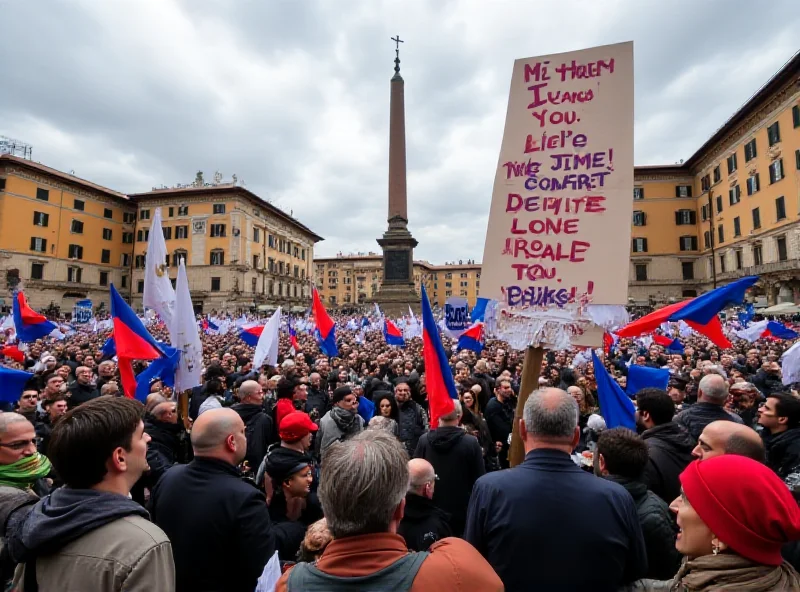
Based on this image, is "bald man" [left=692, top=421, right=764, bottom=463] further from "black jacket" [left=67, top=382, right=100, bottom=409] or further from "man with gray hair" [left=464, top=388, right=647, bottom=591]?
"black jacket" [left=67, top=382, right=100, bottom=409]

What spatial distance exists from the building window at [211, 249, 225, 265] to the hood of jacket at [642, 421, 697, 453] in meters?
51.1

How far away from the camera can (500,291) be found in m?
3.03

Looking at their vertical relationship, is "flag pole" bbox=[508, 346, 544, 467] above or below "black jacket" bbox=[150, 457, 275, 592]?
above

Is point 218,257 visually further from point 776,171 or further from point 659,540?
point 659,540

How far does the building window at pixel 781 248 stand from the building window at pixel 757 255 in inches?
90.1

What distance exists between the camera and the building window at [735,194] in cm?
3766

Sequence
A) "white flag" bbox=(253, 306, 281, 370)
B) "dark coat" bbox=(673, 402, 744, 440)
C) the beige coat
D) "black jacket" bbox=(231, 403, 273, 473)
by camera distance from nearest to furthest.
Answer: the beige coat < "dark coat" bbox=(673, 402, 744, 440) < "black jacket" bbox=(231, 403, 273, 473) < "white flag" bbox=(253, 306, 281, 370)

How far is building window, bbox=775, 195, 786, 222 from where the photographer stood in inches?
1228

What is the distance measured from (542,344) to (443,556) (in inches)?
70.6

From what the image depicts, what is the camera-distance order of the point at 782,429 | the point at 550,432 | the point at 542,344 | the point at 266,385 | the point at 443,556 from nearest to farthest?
the point at 443,556
the point at 550,432
the point at 542,344
the point at 782,429
the point at 266,385

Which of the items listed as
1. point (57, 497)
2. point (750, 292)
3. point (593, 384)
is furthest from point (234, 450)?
point (750, 292)

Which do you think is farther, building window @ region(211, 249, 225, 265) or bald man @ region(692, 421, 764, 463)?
building window @ region(211, 249, 225, 265)

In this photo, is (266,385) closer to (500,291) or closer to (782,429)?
(500,291)

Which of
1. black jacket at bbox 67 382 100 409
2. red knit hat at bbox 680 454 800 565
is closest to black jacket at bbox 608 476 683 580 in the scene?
red knit hat at bbox 680 454 800 565
